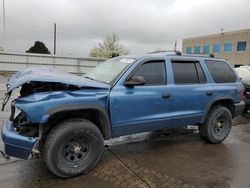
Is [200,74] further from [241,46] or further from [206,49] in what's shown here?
[206,49]

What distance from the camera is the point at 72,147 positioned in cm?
399

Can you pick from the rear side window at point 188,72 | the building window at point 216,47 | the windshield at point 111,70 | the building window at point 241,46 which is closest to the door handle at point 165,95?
the rear side window at point 188,72

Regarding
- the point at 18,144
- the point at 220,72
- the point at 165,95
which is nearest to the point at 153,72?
the point at 165,95

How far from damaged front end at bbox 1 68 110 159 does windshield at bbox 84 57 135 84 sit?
49 centimetres

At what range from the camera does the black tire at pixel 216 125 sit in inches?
223

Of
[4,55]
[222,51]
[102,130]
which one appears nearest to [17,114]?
[102,130]

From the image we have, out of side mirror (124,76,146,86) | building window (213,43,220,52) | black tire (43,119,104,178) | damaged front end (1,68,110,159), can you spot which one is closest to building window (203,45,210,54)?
building window (213,43,220,52)

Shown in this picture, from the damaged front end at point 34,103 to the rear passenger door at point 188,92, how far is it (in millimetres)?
1558

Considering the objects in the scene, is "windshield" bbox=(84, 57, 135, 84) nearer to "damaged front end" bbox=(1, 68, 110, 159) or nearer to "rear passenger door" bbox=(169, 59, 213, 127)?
"damaged front end" bbox=(1, 68, 110, 159)

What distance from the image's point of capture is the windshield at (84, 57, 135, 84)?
457 centimetres

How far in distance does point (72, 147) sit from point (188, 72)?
2.70 metres

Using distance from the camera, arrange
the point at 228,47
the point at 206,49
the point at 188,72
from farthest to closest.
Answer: the point at 206,49, the point at 228,47, the point at 188,72

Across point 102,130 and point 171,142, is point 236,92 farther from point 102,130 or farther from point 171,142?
point 102,130

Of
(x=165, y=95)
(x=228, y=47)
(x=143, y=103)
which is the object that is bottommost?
(x=143, y=103)
